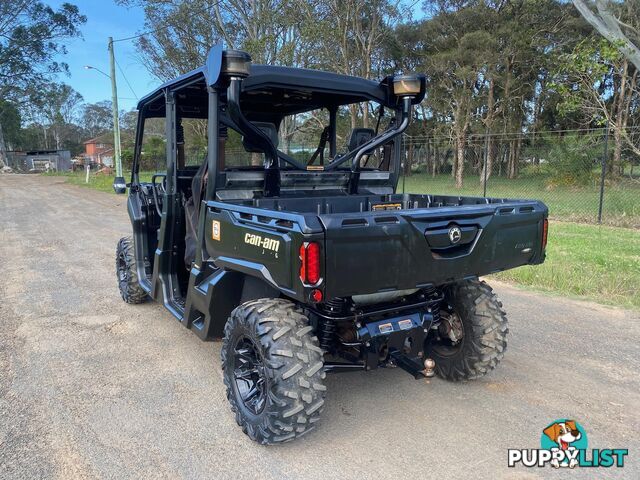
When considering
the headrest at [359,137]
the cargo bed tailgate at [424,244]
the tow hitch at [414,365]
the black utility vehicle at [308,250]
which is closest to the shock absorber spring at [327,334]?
the black utility vehicle at [308,250]

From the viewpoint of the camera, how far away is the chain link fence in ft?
40.9

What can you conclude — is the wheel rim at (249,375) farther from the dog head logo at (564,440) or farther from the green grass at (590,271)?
the green grass at (590,271)

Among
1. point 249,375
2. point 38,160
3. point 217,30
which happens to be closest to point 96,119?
point 38,160

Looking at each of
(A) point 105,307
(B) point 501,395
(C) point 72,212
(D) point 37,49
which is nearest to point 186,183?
(A) point 105,307

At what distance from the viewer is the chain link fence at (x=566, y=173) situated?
Result: 491 inches

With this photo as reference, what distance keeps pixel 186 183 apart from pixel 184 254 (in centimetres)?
64

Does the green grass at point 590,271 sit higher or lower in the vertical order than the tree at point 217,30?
lower

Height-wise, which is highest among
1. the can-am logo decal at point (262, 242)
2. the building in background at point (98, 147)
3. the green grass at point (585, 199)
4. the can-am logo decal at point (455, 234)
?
the building in background at point (98, 147)

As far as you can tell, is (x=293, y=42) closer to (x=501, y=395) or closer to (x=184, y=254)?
(x=184, y=254)

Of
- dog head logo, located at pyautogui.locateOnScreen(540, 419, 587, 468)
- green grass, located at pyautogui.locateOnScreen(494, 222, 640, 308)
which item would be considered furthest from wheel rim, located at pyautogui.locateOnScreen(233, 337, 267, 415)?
green grass, located at pyautogui.locateOnScreen(494, 222, 640, 308)

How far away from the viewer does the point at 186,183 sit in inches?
179

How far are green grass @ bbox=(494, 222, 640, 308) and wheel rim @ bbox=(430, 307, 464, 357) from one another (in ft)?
9.85

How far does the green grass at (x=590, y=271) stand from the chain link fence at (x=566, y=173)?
3050 millimetres

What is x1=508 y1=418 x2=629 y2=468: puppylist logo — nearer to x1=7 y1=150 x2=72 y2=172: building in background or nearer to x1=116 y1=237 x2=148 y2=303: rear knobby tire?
x1=116 y1=237 x2=148 y2=303: rear knobby tire
